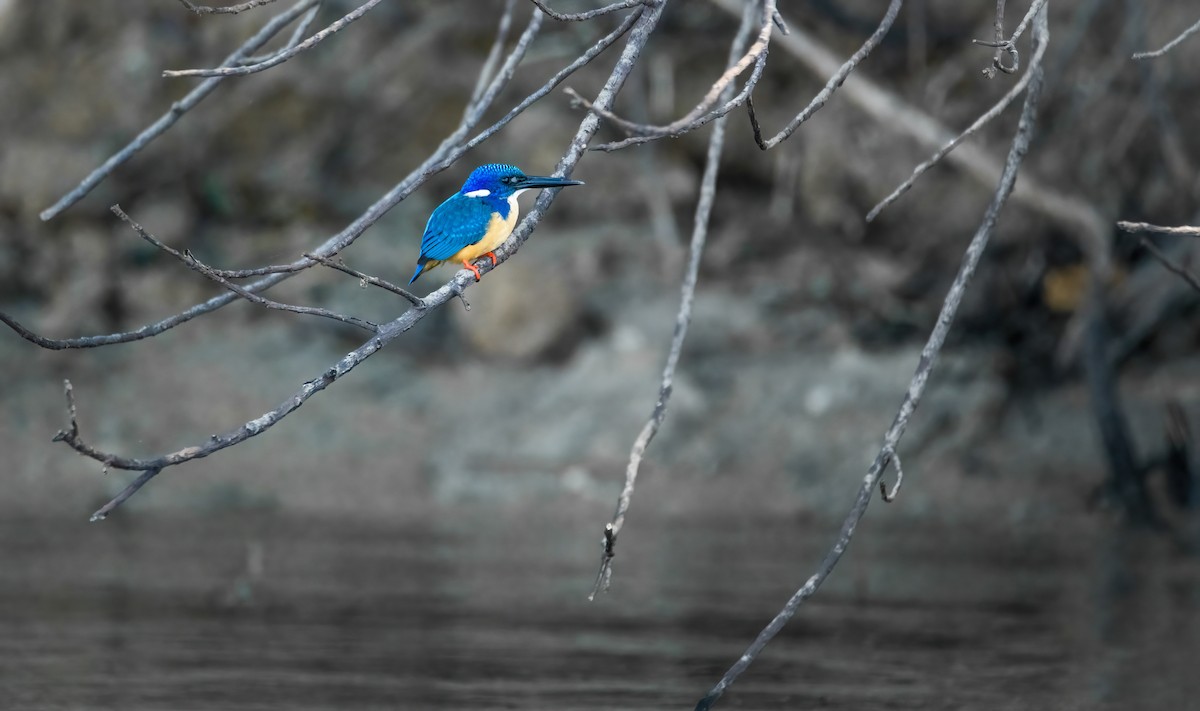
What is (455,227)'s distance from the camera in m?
3.66

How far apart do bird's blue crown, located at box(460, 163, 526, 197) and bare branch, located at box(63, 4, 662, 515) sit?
0.40m

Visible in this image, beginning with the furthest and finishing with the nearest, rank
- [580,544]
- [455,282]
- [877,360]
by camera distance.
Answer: [877,360] < [580,544] < [455,282]

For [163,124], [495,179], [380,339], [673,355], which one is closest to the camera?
[380,339]

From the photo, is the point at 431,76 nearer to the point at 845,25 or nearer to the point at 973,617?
the point at 845,25

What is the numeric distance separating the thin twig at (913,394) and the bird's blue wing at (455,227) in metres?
1.07

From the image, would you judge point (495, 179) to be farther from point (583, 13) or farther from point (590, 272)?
point (590, 272)

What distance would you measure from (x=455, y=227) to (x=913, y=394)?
116 cm

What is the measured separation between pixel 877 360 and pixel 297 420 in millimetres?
2838

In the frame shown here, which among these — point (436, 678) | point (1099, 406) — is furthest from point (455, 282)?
point (1099, 406)

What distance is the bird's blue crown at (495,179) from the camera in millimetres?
3723

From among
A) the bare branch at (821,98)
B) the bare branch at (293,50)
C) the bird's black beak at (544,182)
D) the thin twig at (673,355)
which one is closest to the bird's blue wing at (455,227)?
the bird's black beak at (544,182)

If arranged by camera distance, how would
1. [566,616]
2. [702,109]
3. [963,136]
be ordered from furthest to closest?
[566,616], [963,136], [702,109]

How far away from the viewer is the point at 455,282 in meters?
2.96

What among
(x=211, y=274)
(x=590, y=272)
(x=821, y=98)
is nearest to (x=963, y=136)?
(x=821, y=98)
